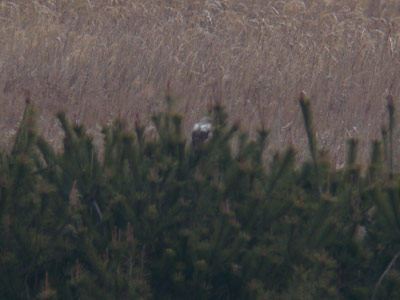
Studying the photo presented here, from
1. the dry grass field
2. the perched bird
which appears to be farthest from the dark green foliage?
the dry grass field

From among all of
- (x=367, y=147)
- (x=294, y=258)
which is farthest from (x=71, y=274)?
(x=367, y=147)

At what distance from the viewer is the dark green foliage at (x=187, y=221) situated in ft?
8.38

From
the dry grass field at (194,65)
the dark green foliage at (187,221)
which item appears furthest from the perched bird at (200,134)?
the dry grass field at (194,65)

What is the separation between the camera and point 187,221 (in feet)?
9.22

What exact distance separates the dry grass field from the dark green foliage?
5.37 feet

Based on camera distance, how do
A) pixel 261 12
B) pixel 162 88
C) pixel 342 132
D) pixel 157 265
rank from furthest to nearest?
pixel 261 12 → pixel 162 88 → pixel 342 132 → pixel 157 265

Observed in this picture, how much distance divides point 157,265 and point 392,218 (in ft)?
3.20

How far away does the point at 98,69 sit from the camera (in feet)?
21.2

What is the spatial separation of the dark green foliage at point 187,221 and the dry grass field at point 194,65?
5.37ft

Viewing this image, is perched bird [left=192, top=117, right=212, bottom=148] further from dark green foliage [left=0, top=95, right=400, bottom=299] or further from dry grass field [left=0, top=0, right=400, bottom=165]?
dry grass field [left=0, top=0, right=400, bottom=165]

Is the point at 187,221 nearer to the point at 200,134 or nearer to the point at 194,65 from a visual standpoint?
the point at 200,134

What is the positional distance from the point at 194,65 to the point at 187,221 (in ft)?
13.6

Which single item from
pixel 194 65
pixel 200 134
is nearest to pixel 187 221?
pixel 200 134

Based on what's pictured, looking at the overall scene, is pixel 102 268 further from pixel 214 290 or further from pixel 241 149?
pixel 241 149
